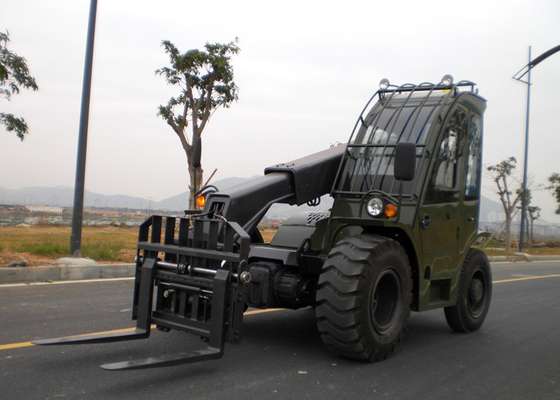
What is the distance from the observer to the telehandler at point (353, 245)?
4.45 meters

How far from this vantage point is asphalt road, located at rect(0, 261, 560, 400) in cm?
391

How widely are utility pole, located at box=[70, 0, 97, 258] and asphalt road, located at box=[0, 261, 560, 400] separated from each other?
9.15ft

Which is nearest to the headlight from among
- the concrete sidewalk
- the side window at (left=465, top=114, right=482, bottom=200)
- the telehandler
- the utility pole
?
the telehandler

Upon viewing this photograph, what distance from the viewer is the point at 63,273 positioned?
9125 millimetres

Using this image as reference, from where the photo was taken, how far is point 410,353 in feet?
17.7

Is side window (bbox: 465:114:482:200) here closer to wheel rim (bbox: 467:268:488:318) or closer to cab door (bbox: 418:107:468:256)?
cab door (bbox: 418:107:468:256)

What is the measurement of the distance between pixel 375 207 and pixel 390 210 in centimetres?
15

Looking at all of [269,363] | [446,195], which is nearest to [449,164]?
[446,195]

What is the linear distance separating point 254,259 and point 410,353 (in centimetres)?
190

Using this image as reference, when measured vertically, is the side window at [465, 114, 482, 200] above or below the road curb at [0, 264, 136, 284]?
above

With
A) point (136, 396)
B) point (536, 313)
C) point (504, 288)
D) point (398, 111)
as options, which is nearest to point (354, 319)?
point (136, 396)

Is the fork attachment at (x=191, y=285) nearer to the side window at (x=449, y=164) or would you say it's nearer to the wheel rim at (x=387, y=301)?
the wheel rim at (x=387, y=301)

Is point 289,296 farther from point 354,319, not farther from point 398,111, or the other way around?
point 398,111

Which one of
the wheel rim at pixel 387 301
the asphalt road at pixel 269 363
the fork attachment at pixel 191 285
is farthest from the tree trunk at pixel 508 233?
the fork attachment at pixel 191 285
